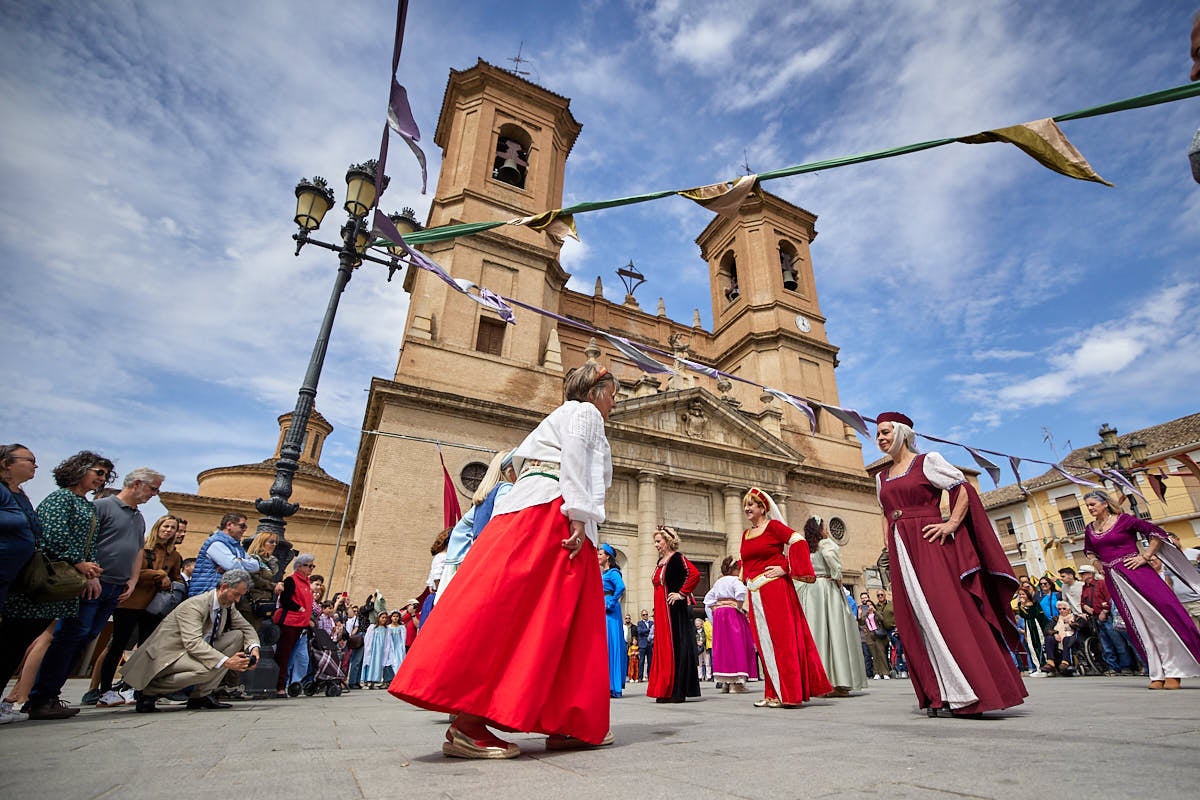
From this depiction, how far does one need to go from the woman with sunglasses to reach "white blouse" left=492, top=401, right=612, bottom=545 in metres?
3.43

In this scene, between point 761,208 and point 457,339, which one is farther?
point 761,208

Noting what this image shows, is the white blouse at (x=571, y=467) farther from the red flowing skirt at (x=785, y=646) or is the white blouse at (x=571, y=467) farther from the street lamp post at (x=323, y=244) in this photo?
the street lamp post at (x=323, y=244)

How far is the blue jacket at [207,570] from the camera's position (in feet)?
18.1

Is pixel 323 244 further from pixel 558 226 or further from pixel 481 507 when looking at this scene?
pixel 481 507

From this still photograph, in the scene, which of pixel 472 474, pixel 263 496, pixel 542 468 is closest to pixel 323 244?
pixel 542 468

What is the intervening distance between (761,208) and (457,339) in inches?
650

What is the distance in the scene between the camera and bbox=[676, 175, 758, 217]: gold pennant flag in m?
4.50

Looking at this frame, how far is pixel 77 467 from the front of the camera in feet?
14.8

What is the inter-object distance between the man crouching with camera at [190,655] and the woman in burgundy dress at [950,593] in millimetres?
5052

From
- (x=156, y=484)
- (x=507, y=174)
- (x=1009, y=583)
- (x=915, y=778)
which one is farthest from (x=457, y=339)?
(x=915, y=778)

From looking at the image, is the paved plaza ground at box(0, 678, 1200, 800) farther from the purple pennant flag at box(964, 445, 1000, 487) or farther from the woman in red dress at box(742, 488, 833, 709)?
the purple pennant flag at box(964, 445, 1000, 487)

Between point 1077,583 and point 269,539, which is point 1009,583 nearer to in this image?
point 269,539

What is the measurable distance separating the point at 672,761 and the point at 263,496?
32157 mm

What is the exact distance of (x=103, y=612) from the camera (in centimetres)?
494
